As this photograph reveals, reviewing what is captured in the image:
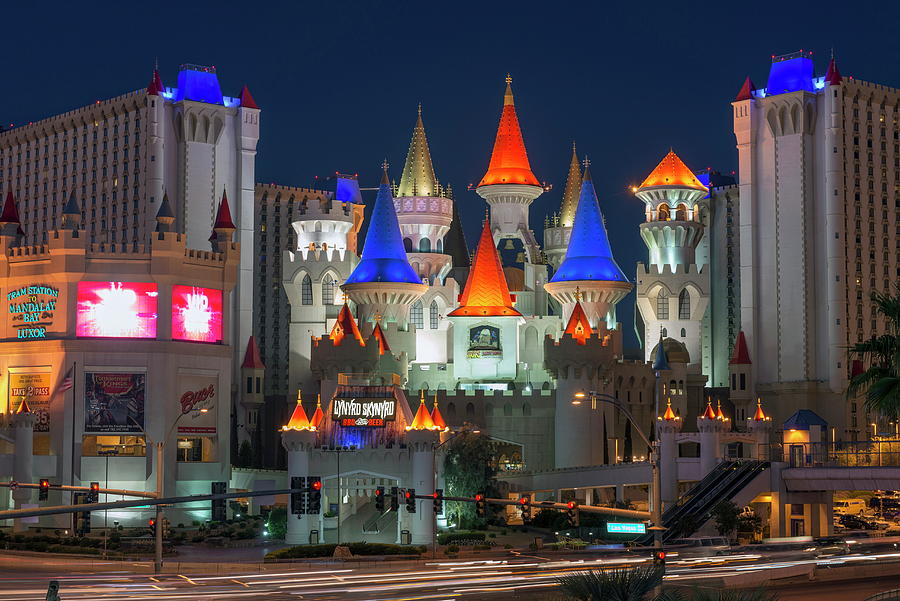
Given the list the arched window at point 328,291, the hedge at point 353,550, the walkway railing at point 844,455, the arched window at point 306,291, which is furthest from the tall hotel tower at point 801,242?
the hedge at point 353,550

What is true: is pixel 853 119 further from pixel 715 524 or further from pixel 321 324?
pixel 715 524

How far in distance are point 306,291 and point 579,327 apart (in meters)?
26.8

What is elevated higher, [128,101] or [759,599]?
[128,101]

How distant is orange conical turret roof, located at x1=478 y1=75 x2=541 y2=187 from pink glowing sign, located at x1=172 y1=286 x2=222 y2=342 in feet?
98.2

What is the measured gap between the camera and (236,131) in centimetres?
11569

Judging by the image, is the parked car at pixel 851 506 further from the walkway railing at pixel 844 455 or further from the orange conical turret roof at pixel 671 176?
the orange conical turret roof at pixel 671 176

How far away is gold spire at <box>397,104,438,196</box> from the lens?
115750 millimetres

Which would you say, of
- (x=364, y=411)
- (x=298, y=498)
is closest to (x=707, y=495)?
(x=364, y=411)

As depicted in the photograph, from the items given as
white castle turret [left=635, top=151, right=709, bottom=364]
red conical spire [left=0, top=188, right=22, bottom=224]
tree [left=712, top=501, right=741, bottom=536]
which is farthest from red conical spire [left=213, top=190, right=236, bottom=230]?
tree [left=712, top=501, right=741, bottom=536]

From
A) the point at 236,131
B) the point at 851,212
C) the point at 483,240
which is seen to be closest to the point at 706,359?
the point at 851,212

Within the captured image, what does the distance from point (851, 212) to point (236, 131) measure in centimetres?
4460

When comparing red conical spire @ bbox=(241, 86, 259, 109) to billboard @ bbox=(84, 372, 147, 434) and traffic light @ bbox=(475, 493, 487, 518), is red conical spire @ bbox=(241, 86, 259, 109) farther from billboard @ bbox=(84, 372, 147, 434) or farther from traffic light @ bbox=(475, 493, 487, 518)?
traffic light @ bbox=(475, 493, 487, 518)

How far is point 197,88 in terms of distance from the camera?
11525 centimetres

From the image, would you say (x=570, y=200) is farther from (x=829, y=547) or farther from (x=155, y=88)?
(x=829, y=547)
